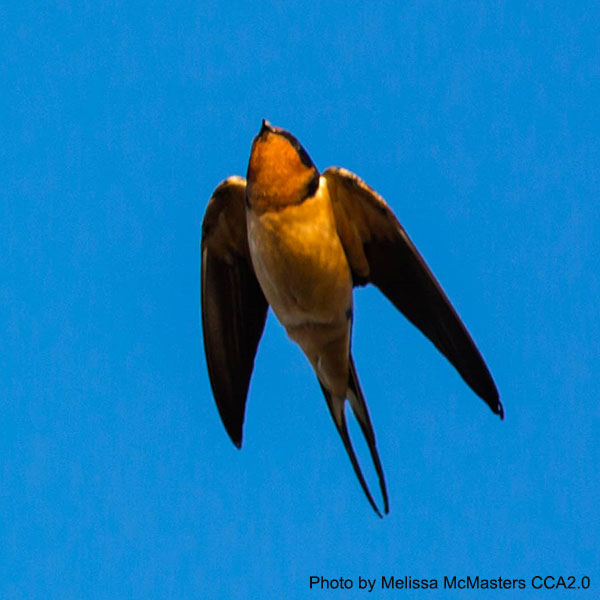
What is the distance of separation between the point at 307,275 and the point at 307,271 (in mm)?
16

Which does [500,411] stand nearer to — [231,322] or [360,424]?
[360,424]

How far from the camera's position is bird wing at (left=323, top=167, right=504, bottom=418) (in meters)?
5.63

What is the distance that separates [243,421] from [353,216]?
101 cm

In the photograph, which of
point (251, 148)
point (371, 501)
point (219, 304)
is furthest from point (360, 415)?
point (251, 148)

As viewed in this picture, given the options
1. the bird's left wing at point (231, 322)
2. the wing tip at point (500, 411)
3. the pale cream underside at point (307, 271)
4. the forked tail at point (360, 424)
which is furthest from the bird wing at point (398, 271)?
the bird's left wing at point (231, 322)

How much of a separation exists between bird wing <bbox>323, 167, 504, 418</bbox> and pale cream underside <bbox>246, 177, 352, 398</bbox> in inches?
4.3

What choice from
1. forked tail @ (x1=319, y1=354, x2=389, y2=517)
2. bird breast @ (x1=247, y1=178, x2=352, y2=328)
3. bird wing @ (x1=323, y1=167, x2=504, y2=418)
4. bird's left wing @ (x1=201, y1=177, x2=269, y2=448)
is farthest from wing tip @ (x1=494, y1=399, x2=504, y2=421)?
bird's left wing @ (x1=201, y1=177, x2=269, y2=448)

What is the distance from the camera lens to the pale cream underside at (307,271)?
534 centimetres

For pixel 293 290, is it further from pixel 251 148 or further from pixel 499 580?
pixel 499 580

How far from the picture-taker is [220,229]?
5.93 meters

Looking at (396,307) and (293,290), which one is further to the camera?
(396,307)

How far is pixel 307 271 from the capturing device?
5359 millimetres

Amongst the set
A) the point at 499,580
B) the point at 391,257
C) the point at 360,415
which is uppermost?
the point at 391,257

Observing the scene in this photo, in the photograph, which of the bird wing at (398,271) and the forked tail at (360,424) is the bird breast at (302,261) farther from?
the forked tail at (360,424)
